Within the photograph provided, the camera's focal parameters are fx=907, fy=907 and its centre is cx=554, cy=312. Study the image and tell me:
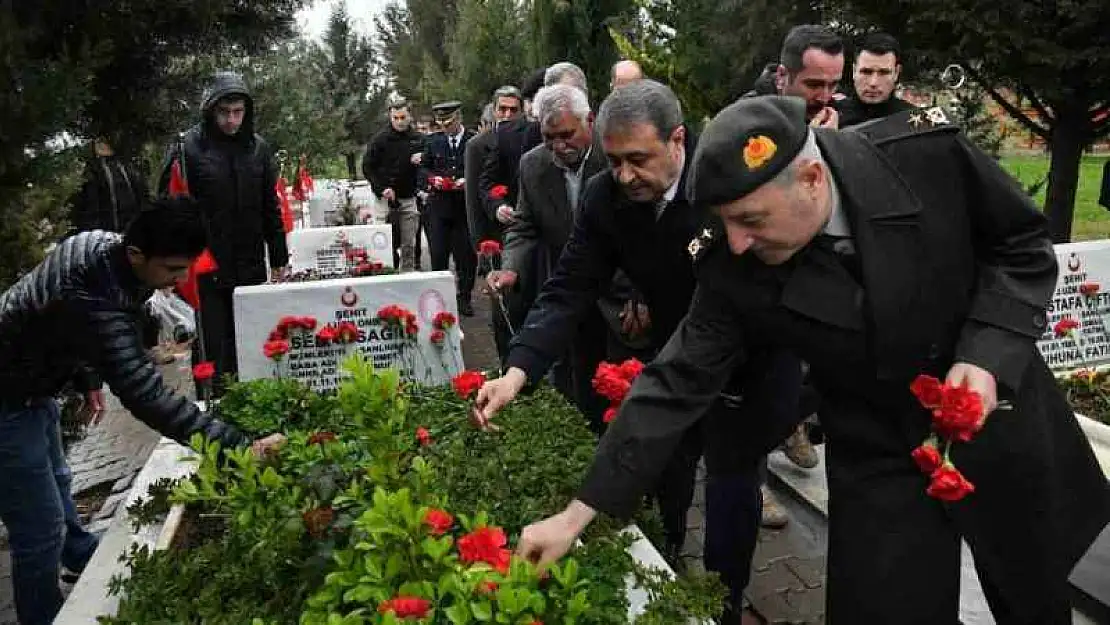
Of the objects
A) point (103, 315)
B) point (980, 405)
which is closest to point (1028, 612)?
point (980, 405)

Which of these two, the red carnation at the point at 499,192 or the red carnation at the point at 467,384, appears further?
the red carnation at the point at 499,192

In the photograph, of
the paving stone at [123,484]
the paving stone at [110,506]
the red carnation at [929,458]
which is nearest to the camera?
the red carnation at [929,458]

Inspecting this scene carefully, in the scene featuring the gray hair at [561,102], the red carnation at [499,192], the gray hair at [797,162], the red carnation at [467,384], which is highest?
the gray hair at [561,102]

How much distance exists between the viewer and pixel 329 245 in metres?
8.41

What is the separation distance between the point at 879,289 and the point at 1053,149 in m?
6.92

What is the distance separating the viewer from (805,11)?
9930mm

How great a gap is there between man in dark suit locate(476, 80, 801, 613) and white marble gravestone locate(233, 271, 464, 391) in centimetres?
164

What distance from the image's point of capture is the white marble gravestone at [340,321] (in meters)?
4.45

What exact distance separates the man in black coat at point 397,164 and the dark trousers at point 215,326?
175 inches

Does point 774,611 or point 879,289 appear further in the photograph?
point 774,611

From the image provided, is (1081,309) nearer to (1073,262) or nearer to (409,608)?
(1073,262)

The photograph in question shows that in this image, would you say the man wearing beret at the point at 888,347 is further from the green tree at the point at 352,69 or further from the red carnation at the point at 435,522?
the green tree at the point at 352,69

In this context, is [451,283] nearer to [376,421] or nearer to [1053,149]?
[376,421]

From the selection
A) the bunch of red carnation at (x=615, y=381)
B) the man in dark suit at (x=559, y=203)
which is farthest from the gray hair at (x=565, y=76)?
the bunch of red carnation at (x=615, y=381)
